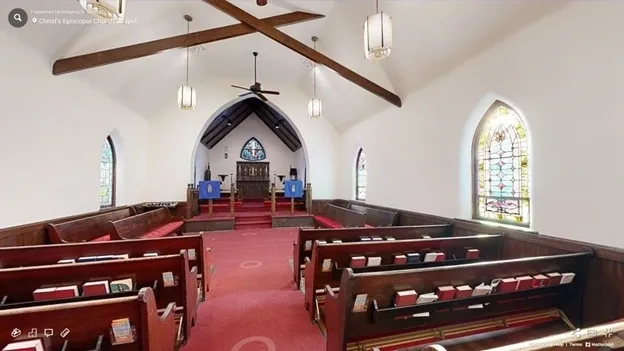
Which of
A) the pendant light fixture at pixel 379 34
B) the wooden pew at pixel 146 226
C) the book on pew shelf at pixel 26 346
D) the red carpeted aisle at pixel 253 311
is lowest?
the red carpeted aisle at pixel 253 311

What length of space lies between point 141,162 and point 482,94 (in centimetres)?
699

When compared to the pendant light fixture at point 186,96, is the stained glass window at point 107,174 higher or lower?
lower

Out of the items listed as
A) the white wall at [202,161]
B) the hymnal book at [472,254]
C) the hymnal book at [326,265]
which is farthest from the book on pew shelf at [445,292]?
the white wall at [202,161]

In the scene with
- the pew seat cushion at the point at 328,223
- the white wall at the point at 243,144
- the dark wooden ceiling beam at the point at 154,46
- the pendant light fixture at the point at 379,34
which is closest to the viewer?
the pendant light fixture at the point at 379,34

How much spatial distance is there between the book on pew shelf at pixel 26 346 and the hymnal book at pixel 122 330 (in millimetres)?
236

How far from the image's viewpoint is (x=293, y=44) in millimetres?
4344

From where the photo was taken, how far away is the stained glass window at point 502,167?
9.26 ft

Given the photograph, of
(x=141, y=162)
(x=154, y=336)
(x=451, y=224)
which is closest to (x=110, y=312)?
(x=154, y=336)

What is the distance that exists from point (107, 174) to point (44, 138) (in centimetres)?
231

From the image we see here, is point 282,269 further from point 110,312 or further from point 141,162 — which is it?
point 141,162

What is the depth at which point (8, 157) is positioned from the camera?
2.82m

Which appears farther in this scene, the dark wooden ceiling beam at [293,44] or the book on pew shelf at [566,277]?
the dark wooden ceiling beam at [293,44]

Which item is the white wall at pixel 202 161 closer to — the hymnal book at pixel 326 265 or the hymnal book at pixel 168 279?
the hymnal book at pixel 168 279

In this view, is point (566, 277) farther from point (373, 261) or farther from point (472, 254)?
point (373, 261)
